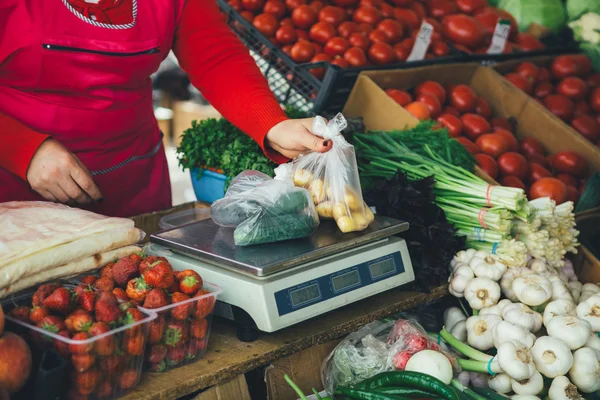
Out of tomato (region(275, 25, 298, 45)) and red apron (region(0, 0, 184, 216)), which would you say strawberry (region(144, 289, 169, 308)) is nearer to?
red apron (region(0, 0, 184, 216))

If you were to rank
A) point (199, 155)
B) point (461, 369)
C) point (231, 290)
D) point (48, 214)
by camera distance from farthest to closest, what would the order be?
point (199, 155) → point (461, 369) → point (48, 214) → point (231, 290)

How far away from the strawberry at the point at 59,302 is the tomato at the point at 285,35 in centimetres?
251

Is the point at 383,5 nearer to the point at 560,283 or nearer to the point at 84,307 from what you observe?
the point at 560,283

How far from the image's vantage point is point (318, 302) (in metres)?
1.73

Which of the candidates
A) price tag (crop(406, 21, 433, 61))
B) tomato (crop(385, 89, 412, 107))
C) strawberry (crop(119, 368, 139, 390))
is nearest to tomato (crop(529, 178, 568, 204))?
tomato (crop(385, 89, 412, 107))

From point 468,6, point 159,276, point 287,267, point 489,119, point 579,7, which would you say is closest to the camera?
point 159,276

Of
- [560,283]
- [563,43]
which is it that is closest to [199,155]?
[560,283]

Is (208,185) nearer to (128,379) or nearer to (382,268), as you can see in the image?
(382,268)

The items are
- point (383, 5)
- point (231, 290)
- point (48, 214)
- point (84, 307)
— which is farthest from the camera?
point (383, 5)

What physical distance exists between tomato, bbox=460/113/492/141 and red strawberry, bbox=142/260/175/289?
96.0 inches

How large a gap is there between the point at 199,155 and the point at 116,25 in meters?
0.66

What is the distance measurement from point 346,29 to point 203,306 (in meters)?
2.68

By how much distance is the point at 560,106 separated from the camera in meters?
4.04

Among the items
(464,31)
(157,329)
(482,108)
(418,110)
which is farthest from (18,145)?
(464,31)
